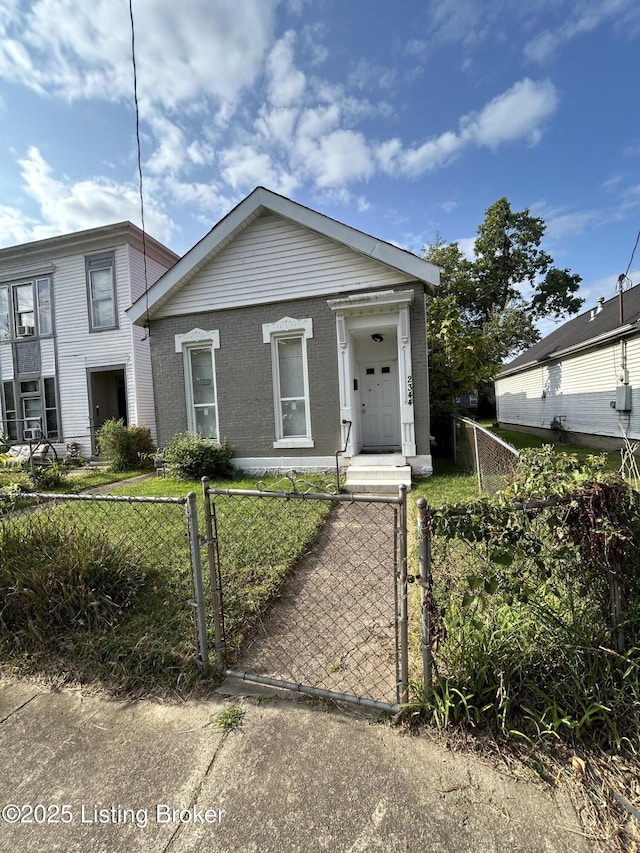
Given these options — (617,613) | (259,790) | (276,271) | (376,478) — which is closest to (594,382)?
(376,478)

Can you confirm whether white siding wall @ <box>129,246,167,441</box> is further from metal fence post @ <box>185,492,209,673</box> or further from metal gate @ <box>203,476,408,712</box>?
metal fence post @ <box>185,492,209,673</box>

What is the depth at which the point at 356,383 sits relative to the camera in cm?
910

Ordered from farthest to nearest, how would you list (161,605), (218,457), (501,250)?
(501,250)
(218,457)
(161,605)

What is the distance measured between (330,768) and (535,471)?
6.52 feet

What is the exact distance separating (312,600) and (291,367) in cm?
618

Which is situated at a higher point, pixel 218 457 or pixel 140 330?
pixel 140 330

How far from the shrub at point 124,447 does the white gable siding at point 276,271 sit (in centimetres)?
405

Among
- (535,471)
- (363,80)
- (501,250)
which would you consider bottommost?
(535,471)

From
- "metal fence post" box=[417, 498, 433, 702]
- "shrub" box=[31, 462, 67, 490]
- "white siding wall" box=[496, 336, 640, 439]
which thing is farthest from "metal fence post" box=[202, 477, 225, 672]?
"white siding wall" box=[496, 336, 640, 439]

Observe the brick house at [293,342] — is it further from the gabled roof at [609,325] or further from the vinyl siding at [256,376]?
the gabled roof at [609,325]

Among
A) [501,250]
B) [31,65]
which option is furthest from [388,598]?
[501,250]

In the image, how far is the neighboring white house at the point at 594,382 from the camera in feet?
35.5

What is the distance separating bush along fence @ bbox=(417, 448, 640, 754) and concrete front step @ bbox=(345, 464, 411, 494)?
17.1ft

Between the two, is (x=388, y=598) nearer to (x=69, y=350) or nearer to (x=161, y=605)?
(x=161, y=605)
